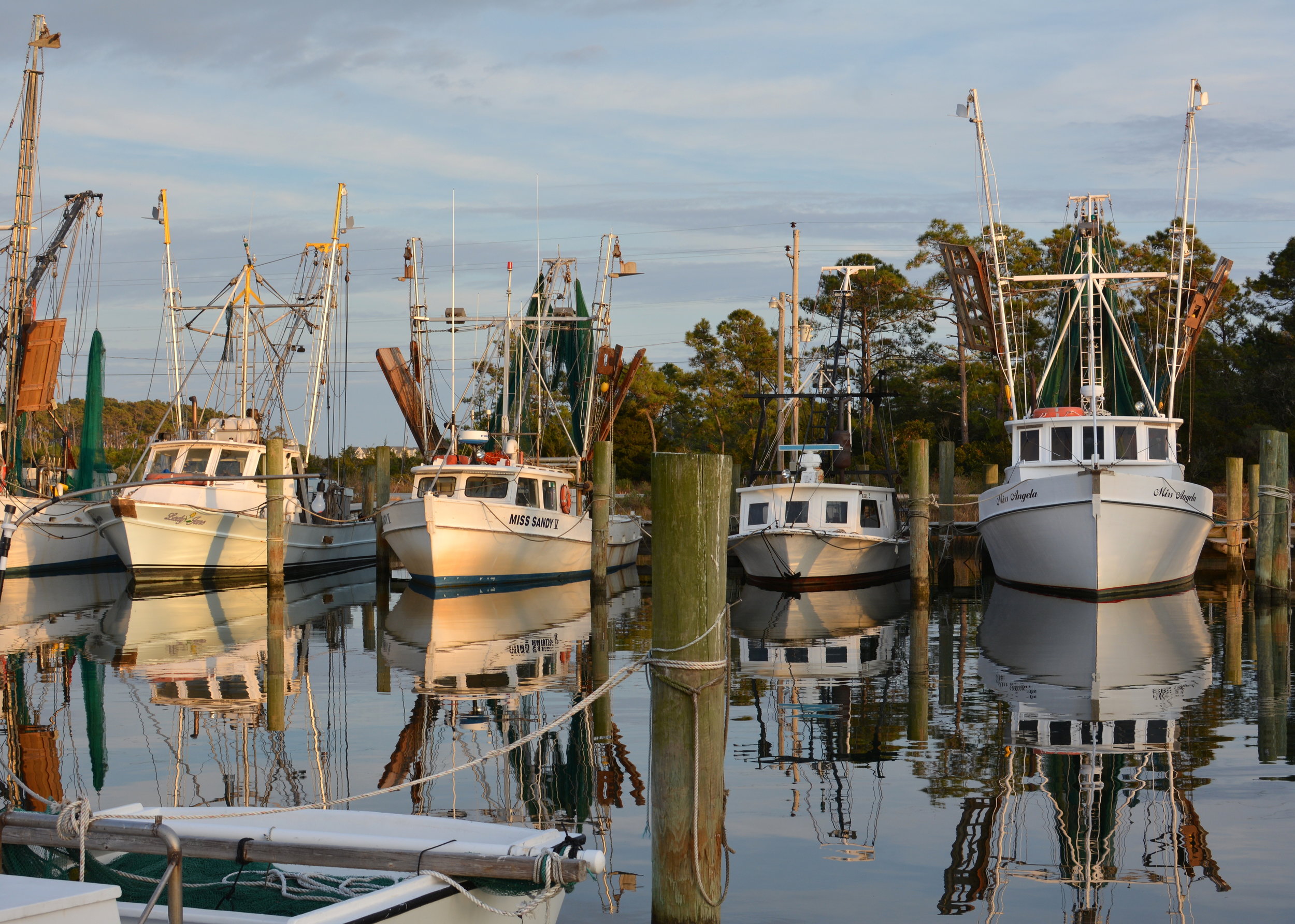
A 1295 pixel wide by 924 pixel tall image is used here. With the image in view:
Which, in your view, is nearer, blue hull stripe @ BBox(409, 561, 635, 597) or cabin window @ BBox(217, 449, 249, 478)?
blue hull stripe @ BBox(409, 561, 635, 597)

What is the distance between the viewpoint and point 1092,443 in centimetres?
2208

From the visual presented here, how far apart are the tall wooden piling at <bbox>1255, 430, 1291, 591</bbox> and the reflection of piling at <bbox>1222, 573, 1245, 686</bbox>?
2.54ft

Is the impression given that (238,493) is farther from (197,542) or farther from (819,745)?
(819,745)

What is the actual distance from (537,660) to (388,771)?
18.3ft

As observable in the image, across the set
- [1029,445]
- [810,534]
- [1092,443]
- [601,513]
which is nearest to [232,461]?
[601,513]

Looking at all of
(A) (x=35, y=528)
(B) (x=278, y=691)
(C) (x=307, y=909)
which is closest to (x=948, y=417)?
(A) (x=35, y=528)

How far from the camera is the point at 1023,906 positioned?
250 inches

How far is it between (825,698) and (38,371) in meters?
26.3

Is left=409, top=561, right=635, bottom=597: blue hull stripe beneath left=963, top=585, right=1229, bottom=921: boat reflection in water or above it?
beneath

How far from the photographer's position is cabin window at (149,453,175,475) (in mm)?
26000

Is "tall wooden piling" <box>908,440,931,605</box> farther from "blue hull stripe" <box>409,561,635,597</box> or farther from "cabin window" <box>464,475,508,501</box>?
"cabin window" <box>464,475,508,501</box>

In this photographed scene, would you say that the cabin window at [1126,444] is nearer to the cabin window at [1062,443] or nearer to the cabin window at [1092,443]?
the cabin window at [1092,443]

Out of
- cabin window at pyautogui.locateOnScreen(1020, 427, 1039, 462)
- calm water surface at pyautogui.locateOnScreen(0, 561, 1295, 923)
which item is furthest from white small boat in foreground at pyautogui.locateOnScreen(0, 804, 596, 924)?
cabin window at pyautogui.locateOnScreen(1020, 427, 1039, 462)

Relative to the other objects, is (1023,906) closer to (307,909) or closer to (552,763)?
(307,909)
